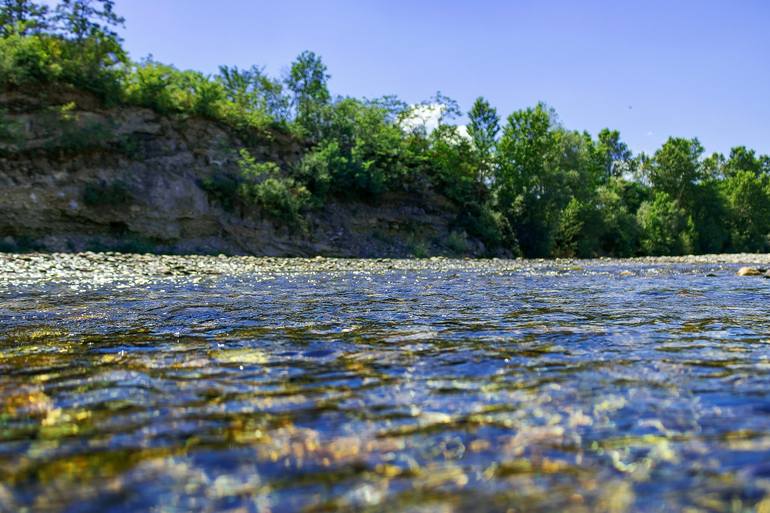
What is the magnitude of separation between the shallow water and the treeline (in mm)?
25293

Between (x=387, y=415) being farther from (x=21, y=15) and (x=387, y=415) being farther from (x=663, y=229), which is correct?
(x=663, y=229)

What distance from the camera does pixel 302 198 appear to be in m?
31.3

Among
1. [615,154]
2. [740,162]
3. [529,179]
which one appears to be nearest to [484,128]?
[529,179]

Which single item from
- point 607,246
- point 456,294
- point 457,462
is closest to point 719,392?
point 457,462

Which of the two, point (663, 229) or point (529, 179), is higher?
point (529, 179)

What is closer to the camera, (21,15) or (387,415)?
(387,415)

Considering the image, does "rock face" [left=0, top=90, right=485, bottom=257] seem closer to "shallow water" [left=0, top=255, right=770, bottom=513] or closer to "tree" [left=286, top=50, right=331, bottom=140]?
"tree" [left=286, top=50, right=331, bottom=140]

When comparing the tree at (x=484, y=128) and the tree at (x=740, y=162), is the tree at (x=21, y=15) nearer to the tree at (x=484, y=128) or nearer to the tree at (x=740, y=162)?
the tree at (x=484, y=128)

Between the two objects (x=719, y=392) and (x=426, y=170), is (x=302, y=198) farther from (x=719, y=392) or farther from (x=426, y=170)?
(x=719, y=392)

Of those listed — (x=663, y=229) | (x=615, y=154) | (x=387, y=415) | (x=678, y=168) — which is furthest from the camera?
(x=615, y=154)

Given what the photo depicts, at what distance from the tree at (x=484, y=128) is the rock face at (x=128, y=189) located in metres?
15.9

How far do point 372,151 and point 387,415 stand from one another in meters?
36.8

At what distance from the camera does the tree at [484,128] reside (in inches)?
1845

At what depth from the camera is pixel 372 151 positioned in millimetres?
38375
